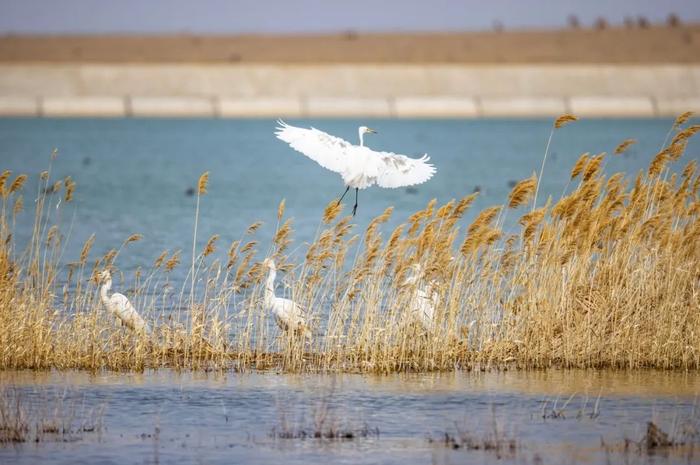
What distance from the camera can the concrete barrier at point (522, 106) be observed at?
285 feet

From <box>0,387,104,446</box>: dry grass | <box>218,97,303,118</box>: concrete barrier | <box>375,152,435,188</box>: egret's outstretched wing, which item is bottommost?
<box>0,387,104,446</box>: dry grass

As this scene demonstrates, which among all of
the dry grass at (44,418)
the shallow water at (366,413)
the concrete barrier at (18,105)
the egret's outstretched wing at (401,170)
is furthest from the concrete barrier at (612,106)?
the dry grass at (44,418)

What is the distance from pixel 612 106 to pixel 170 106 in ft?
90.1

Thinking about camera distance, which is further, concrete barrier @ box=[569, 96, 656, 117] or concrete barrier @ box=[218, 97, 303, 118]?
concrete barrier @ box=[218, 97, 303, 118]

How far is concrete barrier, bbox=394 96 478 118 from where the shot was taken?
291 feet

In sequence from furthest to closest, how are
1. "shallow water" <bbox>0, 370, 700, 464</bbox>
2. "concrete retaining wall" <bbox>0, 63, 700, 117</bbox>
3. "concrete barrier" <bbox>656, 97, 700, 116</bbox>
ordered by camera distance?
"concrete retaining wall" <bbox>0, 63, 700, 117</bbox>
"concrete barrier" <bbox>656, 97, 700, 116</bbox>
"shallow water" <bbox>0, 370, 700, 464</bbox>

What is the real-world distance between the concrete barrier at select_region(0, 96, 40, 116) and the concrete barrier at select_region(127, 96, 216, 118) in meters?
6.07

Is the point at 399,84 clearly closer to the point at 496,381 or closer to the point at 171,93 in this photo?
the point at 171,93

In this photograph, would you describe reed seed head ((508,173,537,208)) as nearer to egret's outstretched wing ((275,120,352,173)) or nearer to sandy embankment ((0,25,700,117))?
egret's outstretched wing ((275,120,352,173))

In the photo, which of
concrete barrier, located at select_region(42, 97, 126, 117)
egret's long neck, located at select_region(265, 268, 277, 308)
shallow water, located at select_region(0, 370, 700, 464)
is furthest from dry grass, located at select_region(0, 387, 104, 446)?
concrete barrier, located at select_region(42, 97, 126, 117)

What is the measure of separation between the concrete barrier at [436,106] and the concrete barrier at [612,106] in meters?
6.49

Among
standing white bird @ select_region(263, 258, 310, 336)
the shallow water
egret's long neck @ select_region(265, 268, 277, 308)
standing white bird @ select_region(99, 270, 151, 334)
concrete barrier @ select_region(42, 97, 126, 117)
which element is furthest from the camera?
concrete barrier @ select_region(42, 97, 126, 117)

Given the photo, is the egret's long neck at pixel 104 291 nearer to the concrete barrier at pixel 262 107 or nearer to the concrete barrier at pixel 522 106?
the concrete barrier at pixel 522 106

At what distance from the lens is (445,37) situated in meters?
121
